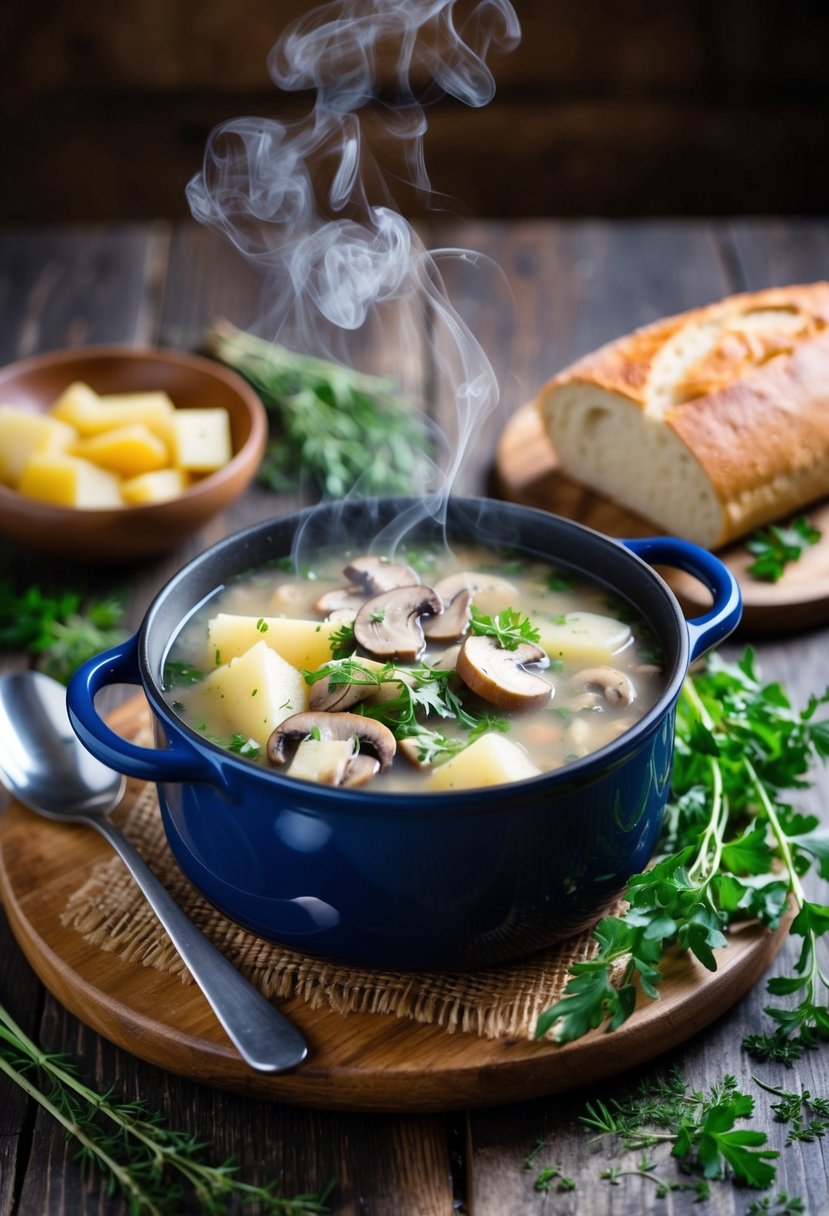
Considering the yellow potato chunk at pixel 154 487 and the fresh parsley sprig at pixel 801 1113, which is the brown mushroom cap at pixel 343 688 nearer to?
the fresh parsley sprig at pixel 801 1113

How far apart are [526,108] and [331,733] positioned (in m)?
5.41

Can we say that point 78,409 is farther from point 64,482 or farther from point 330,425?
point 330,425

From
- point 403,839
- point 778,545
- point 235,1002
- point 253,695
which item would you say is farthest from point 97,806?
point 778,545

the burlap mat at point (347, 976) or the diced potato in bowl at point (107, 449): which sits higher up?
the burlap mat at point (347, 976)

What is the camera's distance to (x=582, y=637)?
2398 mm

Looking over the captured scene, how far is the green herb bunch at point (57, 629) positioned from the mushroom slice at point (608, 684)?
130 centimetres

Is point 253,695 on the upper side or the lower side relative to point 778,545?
upper

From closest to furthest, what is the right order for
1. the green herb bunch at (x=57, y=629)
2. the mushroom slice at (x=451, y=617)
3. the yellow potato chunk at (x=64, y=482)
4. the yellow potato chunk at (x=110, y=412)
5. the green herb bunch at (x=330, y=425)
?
the mushroom slice at (x=451, y=617), the green herb bunch at (x=57, y=629), the yellow potato chunk at (x=64, y=482), the yellow potato chunk at (x=110, y=412), the green herb bunch at (x=330, y=425)

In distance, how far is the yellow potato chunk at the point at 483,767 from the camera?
1.97m

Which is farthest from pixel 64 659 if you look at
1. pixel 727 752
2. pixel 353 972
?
pixel 727 752

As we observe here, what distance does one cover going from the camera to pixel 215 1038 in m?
2.02

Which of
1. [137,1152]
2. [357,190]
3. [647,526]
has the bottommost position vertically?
[357,190]

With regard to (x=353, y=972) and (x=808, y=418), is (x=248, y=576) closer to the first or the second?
(x=353, y=972)

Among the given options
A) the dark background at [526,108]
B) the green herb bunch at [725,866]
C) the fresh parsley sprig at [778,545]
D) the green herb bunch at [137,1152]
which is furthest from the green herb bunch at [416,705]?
the dark background at [526,108]
